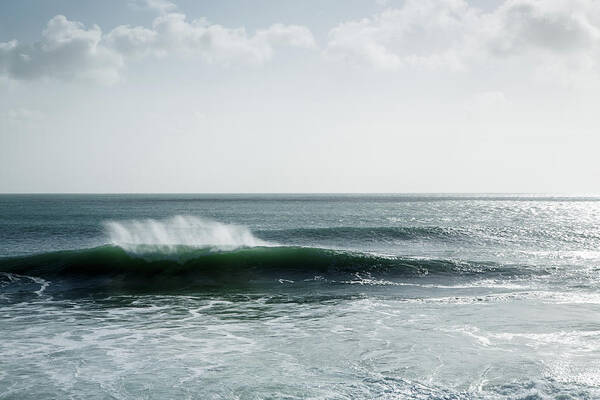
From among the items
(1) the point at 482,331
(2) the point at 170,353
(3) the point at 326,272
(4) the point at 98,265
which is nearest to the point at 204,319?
(2) the point at 170,353

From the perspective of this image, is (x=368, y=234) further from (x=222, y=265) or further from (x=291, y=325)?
(x=291, y=325)

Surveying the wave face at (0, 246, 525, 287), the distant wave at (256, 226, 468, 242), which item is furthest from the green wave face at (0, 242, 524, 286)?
the distant wave at (256, 226, 468, 242)

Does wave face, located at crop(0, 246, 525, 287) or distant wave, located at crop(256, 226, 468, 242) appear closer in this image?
wave face, located at crop(0, 246, 525, 287)

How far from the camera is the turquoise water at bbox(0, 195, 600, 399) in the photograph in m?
7.19

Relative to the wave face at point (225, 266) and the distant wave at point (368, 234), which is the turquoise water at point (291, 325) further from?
the distant wave at point (368, 234)

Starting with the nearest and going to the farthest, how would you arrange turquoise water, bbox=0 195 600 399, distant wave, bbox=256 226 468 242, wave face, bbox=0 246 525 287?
1. turquoise water, bbox=0 195 600 399
2. wave face, bbox=0 246 525 287
3. distant wave, bbox=256 226 468 242

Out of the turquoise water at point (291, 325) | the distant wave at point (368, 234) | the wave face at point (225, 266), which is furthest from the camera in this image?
the distant wave at point (368, 234)

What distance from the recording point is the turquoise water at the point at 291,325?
7188mm

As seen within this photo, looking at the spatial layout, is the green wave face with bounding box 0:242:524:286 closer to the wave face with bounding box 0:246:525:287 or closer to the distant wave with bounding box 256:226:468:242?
the wave face with bounding box 0:246:525:287

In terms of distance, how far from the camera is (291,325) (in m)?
11.1

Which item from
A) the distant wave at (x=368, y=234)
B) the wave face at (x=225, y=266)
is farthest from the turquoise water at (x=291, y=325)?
the distant wave at (x=368, y=234)

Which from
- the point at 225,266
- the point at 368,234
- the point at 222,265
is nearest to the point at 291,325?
the point at 225,266

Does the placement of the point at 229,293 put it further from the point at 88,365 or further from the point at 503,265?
the point at 503,265

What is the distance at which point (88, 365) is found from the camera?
321 inches
